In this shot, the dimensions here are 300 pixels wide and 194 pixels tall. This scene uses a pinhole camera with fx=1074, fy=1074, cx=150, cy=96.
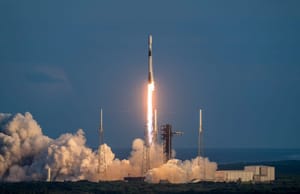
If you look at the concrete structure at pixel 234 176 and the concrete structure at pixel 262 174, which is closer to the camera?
the concrete structure at pixel 234 176

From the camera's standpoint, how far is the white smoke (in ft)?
265

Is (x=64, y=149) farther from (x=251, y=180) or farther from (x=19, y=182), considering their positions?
(x=251, y=180)

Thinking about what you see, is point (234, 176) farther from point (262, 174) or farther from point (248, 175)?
point (262, 174)

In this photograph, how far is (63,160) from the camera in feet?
266

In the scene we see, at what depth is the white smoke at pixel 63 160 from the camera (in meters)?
80.9

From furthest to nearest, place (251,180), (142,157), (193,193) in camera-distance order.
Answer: (251,180) → (142,157) → (193,193)

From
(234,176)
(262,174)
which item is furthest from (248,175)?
(234,176)

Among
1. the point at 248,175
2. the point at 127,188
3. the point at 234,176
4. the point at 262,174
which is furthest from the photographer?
the point at 262,174

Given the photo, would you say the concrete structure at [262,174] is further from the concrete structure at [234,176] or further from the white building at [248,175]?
the concrete structure at [234,176]

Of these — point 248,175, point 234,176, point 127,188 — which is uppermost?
point 248,175

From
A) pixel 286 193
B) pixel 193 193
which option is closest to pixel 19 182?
pixel 193 193

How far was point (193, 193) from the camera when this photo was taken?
73688 mm

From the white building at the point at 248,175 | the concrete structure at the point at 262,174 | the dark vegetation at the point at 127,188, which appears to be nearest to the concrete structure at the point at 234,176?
the white building at the point at 248,175

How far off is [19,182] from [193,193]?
14.7 meters
